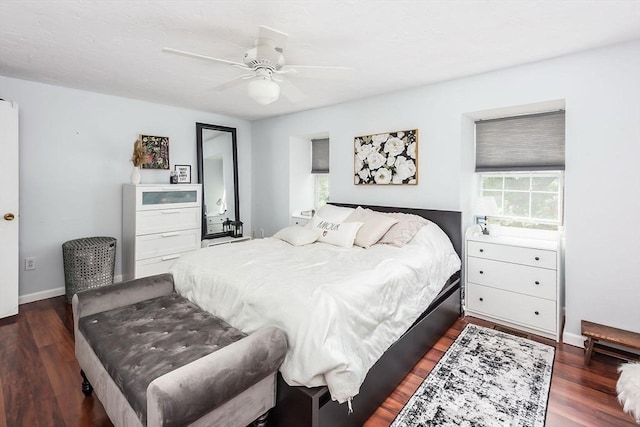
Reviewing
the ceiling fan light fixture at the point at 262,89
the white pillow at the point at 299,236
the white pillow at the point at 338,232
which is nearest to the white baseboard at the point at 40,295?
the white pillow at the point at 299,236

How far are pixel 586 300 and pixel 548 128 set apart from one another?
149cm

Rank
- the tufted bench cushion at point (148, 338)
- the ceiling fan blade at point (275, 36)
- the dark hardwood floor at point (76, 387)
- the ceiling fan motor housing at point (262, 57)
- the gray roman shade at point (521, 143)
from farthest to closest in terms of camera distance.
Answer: the gray roman shade at point (521, 143) → the ceiling fan motor housing at point (262, 57) → the ceiling fan blade at point (275, 36) → the dark hardwood floor at point (76, 387) → the tufted bench cushion at point (148, 338)

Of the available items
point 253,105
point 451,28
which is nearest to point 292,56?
point 451,28

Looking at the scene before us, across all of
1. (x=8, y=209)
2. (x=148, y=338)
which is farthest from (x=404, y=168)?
(x=8, y=209)

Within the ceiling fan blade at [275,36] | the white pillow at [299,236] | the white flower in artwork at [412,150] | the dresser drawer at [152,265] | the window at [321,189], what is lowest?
the dresser drawer at [152,265]

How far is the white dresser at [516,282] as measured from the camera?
2559mm

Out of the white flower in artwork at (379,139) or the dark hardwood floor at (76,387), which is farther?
the white flower in artwork at (379,139)

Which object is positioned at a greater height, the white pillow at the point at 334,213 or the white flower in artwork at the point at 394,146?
the white flower in artwork at the point at 394,146

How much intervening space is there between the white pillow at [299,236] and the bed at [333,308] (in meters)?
0.16

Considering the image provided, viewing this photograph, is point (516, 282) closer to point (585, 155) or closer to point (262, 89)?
point (585, 155)

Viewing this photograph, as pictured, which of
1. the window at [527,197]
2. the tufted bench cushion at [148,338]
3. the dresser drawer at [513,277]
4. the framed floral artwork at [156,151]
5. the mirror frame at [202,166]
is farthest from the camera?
the mirror frame at [202,166]

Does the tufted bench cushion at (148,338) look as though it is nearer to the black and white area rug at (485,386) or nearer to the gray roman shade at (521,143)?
the black and white area rug at (485,386)

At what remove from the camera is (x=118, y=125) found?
12.6ft

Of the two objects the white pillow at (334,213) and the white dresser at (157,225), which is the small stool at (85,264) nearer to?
the white dresser at (157,225)
